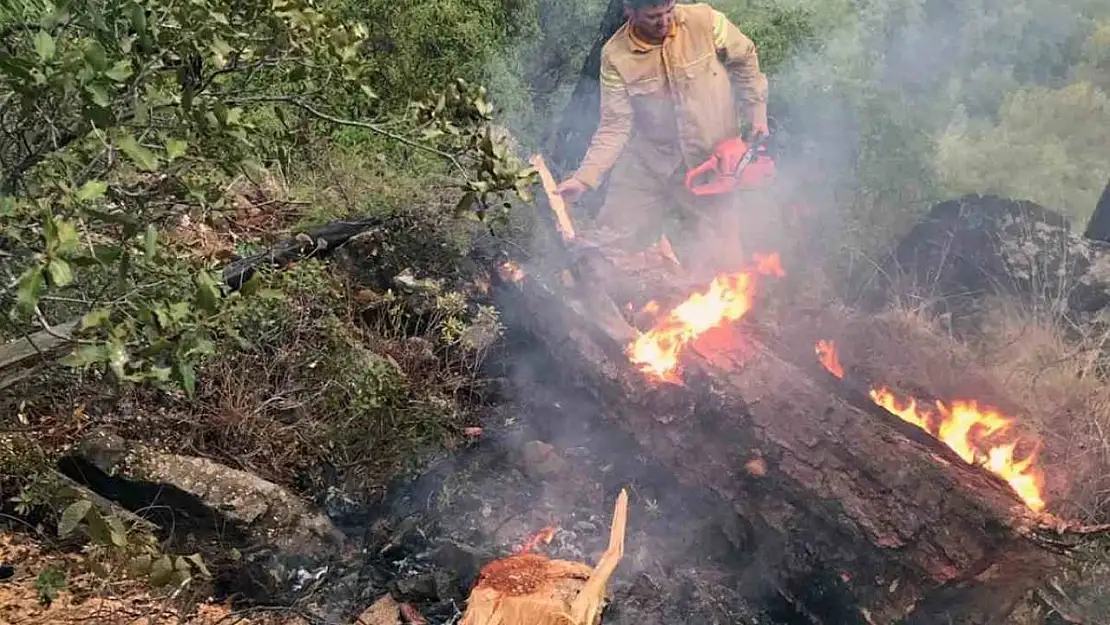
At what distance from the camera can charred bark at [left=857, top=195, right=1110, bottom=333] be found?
5.40m

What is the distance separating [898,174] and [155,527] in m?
6.01

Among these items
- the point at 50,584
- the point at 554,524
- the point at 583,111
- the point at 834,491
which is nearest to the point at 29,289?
the point at 50,584

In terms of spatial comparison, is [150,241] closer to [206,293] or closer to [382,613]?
[206,293]

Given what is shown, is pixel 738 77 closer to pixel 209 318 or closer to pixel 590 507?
pixel 590 507

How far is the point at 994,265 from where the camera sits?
5.78 m

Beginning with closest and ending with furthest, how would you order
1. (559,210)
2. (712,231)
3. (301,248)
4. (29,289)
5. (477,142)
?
(29,289)
(477,142)
(301,248)
(559,210)
(712,231)

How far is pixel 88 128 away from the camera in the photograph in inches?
72.9

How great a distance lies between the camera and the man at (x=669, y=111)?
5266 millimetres

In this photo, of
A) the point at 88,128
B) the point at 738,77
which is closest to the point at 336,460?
the point at 88,128

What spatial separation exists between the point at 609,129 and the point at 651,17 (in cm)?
87

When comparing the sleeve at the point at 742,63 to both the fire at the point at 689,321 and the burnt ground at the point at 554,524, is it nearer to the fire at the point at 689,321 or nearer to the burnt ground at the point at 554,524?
the fire at the point at 689,321

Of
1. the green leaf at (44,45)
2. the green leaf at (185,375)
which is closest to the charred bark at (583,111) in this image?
the green leaf at (185,375)

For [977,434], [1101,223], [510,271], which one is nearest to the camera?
[977,434]

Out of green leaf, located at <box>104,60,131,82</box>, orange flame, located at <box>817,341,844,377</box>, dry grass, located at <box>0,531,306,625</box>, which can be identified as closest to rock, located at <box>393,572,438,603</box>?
dry grass, located at <box>0,531,306,625</box>
